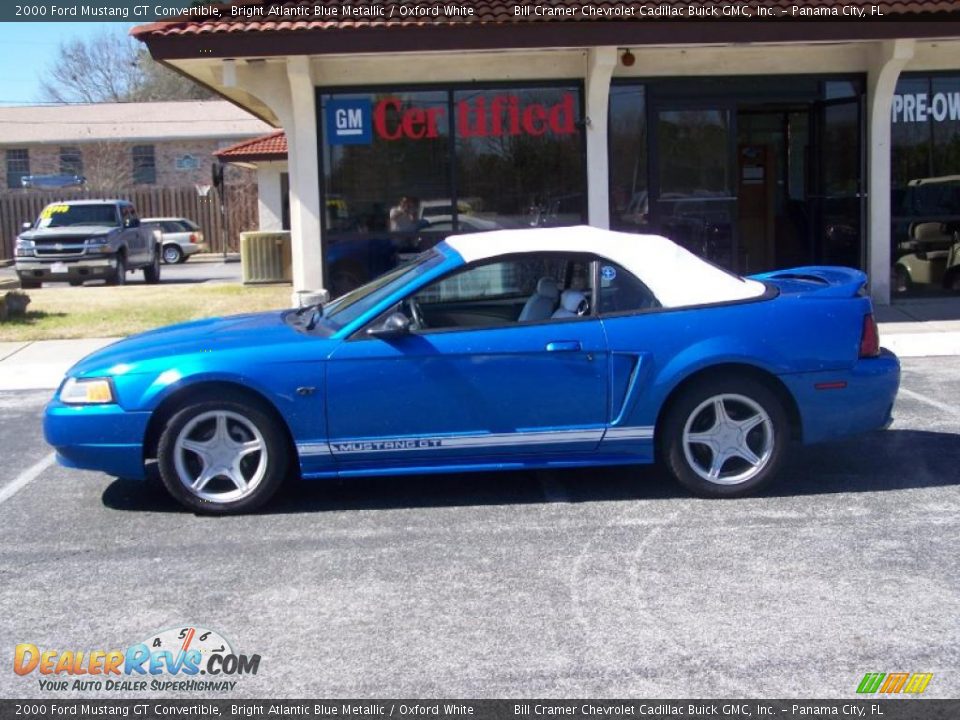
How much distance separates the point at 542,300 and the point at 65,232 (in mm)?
20337

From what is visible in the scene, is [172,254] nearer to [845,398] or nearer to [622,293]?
[622,293]

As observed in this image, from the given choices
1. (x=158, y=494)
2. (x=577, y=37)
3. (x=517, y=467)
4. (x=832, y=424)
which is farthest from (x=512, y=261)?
(x=577, y=37)

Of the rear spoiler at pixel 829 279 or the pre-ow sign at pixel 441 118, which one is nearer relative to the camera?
the rear spoiler at pixel 829 279

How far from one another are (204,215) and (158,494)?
34.7 metres

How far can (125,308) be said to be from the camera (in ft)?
55.4

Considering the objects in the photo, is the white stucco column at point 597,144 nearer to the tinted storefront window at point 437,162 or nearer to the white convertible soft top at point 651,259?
the tinted storefront window at point 437,162

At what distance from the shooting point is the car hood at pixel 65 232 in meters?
24.5

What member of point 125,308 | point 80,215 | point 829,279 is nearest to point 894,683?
point 829,279

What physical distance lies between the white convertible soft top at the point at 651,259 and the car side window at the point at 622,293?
0.04 m

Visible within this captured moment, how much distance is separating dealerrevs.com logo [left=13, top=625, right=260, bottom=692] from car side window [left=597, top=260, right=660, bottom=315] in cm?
286

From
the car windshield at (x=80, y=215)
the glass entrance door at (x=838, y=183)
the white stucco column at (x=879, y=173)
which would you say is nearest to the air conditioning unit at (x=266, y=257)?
the car windshield at (x=80, y=215)

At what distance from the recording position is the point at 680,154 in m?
13.4

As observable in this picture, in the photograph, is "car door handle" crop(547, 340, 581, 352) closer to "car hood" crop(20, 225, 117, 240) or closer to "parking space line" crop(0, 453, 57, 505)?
"parking space line" crop(0, 453, 57, 505)
